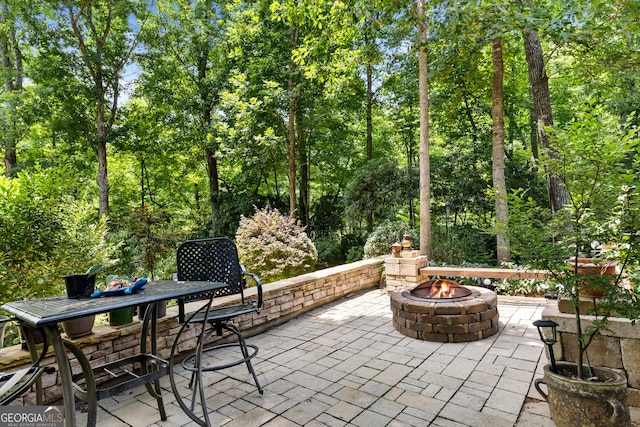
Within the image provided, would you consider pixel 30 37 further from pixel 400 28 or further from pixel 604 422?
pixel 604 422

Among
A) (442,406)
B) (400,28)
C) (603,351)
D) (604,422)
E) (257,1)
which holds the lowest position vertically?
(442,406)

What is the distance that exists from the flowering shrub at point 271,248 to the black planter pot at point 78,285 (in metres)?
3.73

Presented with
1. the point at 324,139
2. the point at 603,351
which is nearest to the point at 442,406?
the point at 603,351

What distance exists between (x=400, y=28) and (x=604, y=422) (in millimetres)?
6348

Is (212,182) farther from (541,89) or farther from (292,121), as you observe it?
(541,89)

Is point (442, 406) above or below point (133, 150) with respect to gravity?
below

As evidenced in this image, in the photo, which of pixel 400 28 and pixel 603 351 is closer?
pixel 603 351

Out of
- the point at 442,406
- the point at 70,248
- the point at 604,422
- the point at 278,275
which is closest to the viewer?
the point at 604,422

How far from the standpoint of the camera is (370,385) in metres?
2.51

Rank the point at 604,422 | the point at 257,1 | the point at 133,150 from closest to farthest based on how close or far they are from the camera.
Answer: the point at 604,422 → the point at 257,1 → the point at 133,150

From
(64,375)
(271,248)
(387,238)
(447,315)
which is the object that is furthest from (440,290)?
(387,238)

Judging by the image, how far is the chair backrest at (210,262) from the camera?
267cm

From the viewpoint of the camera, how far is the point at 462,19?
491 centimetres

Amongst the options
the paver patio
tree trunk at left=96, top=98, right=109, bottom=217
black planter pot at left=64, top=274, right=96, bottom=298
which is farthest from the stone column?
tree trunk at left=96, top=98, right=109, bottom=217
